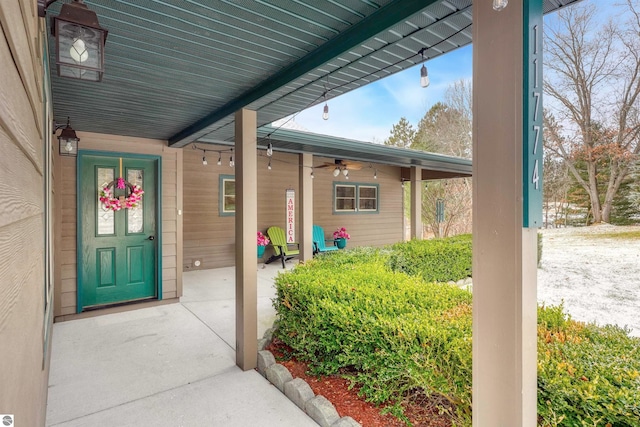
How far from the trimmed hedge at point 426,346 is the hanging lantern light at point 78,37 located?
2.04 m

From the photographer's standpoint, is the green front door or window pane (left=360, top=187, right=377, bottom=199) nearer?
the green front door

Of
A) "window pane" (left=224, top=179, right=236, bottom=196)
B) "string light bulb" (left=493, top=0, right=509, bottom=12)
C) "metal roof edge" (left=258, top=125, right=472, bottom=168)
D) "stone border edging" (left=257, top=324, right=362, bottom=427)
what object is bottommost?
"stone border edging" (left=257, top=324, right=362, bottom=427)

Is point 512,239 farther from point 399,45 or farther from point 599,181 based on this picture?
point 599,181

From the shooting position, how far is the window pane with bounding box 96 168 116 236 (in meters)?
4.54

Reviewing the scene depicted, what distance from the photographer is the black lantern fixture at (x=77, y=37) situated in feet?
4.16

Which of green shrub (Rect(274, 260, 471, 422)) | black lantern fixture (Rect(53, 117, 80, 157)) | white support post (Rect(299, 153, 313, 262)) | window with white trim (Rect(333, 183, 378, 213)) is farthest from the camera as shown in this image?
window with white trim (Rect(333, 183, 378, 213))

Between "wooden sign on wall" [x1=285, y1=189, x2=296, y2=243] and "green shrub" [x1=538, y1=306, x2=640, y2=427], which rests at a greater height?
"wooden sign on wall" [x1=285, y1=189, x2=296, y2=243]

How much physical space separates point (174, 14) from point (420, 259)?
4956mm

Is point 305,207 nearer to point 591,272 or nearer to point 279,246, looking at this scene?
point 279,246

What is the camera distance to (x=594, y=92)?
531cm

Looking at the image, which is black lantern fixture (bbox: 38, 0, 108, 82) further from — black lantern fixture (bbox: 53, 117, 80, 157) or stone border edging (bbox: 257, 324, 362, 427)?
black lantern fixture (bbox: 53, 117, 80, 157)

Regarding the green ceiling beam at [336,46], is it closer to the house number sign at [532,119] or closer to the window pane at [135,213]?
the house number sign at [532,119]

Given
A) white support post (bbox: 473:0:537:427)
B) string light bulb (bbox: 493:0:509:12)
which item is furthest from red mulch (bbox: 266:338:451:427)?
string light bulb (bbox: 493:0:509:12)

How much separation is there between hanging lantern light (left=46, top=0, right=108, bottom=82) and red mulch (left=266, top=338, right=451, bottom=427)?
2404 mm
